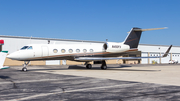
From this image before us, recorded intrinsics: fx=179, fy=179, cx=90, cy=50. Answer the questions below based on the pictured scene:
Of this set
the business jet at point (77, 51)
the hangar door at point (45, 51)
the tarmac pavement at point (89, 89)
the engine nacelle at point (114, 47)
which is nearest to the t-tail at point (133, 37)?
the business jet at point (77, 51)

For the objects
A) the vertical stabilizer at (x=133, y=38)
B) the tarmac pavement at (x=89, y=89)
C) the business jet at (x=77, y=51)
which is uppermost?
the vertical stabilizer at (x=133, y=38)

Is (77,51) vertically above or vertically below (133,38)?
below

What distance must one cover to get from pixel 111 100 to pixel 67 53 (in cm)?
1793

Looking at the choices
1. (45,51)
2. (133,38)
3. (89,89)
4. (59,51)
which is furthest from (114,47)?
(89,89)

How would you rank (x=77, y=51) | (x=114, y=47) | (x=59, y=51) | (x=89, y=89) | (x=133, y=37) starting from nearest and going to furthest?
1. (x=89, y=89)
2. (x=59, y=51)
3. (x=77, y=51)
4. (x=114, y=47)
5. (x=133, y=37)

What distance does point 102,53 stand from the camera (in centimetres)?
2591

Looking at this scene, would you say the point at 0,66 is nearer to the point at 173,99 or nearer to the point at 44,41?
the point at 173,99

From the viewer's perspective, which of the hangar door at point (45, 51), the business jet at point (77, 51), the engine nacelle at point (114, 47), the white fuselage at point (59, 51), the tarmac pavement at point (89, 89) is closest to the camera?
the tarmac pavement at point (89, 89)

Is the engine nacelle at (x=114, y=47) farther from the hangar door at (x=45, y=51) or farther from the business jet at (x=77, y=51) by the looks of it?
the hangar door at (x=45, y=51)

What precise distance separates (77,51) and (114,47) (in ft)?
18.3

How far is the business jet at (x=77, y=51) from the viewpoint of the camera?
21.0 m

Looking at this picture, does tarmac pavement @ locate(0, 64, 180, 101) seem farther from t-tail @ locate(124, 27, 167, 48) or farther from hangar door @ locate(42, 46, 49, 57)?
t-tail @ locate(124, 27, 167, 48)

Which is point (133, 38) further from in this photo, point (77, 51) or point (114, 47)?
point (77, 51)

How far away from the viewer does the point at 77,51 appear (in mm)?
24375
